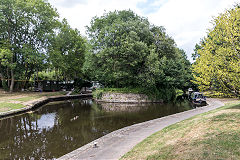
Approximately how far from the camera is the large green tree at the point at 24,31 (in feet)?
96.9

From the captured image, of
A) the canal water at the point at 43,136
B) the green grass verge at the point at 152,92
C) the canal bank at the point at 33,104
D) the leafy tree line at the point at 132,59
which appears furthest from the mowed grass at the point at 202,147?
the green grass verge at the point at 152,92

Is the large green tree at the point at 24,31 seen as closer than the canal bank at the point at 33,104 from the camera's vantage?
No

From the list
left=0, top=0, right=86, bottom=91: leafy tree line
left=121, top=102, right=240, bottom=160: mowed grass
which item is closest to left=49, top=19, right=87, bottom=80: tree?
left=0, top=0, right=86, bottom=91: leafy tree line

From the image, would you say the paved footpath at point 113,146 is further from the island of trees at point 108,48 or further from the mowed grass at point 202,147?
the island of trees at point 108,48

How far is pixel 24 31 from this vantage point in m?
32.9

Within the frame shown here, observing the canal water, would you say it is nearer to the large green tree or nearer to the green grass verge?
the green grass verge

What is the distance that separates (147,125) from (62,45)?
1348 inches

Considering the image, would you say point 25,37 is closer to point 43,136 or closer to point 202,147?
point 43,136

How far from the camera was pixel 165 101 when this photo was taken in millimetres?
32062

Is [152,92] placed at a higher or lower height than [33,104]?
higher

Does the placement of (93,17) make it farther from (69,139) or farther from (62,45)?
(69,139)

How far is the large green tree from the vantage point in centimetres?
2953

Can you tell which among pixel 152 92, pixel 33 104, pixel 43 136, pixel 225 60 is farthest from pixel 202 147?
pixel 152 92

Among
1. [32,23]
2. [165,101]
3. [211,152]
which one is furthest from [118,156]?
[32,23]
